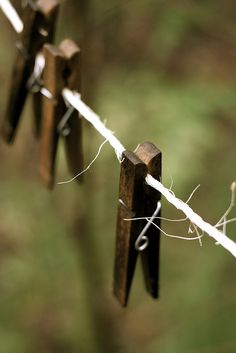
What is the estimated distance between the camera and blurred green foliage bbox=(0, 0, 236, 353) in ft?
6.03

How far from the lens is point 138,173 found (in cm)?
68

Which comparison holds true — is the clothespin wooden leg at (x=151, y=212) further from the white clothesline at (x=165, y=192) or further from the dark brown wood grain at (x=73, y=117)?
the dark brown wood grain at (x=73, y=117)

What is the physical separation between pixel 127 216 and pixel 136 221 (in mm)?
18

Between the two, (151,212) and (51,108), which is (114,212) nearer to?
(51,108)

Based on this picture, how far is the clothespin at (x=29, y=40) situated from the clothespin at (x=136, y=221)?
0.33m

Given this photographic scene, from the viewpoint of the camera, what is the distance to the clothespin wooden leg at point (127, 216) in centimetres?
68

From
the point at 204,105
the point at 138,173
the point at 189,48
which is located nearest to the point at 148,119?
the point at 204,105

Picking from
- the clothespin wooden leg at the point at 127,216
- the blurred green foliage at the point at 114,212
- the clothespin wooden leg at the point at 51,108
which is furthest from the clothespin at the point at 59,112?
the blurred green foliage at the point at 114,212

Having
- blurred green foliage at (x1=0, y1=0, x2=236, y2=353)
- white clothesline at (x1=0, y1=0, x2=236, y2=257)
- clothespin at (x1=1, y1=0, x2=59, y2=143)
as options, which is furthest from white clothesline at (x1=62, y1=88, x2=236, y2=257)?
blurred green foliage at (x1=0, y1=0, x2=236, y2=353)

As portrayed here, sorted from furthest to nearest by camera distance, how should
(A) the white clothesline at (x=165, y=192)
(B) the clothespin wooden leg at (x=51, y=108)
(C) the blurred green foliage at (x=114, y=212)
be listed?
(C) the blurred green foliage at (x=114, y=212) < (B) the clothespin wooden leg at (x=51, y=108) < (A) the white clothesline at (x=165, y=192)

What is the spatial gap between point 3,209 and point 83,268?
0.56 metres

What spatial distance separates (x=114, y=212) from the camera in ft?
7.10

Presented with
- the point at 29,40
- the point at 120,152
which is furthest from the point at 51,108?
the point at 120,152

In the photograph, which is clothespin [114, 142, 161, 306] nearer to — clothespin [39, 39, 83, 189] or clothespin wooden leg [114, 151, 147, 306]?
clothespin wooden leg [114, 151, 147, 306]
